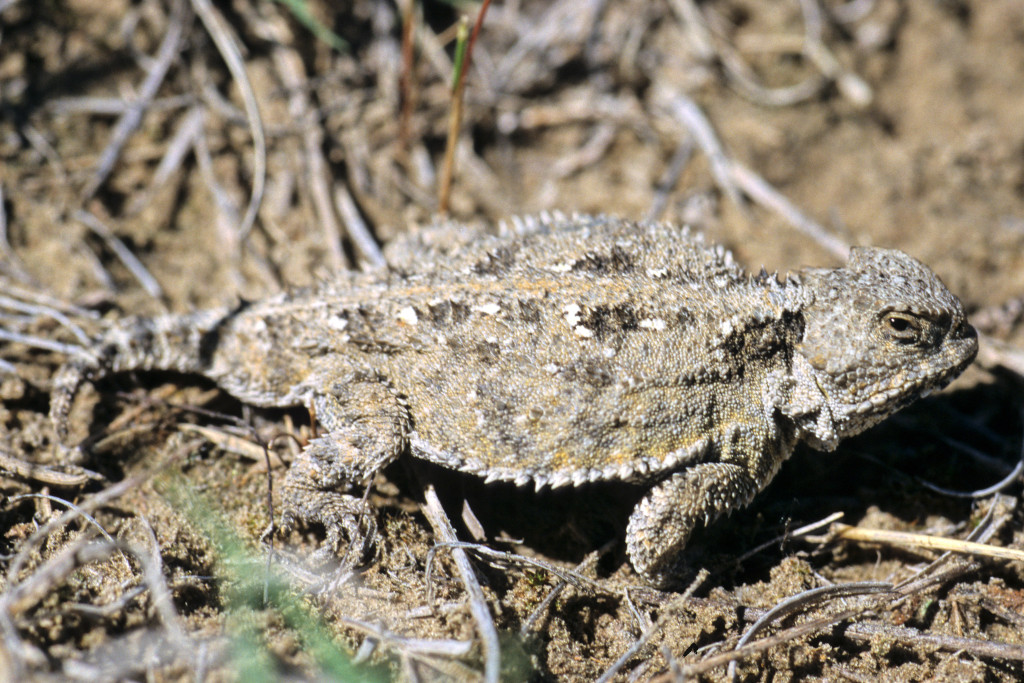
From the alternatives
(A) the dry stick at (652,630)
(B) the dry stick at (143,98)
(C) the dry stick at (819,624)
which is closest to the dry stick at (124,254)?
(B) the dry stick at (143,98)

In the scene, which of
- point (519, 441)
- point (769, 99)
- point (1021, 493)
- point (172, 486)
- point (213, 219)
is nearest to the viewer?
point (519, 441)

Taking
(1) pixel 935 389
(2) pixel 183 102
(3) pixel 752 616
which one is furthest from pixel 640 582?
(2) pixel 183 102

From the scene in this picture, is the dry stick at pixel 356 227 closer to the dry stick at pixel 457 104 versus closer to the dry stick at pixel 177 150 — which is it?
the dry stick at pixel 457 104

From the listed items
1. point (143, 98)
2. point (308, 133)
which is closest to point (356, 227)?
point (308, 133)

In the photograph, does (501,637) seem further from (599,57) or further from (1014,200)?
(1014,200)

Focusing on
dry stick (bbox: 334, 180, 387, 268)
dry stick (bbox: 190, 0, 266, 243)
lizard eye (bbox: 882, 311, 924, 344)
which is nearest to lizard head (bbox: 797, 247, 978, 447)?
lizard eye (bbox: 882, 311, 924, 344)
